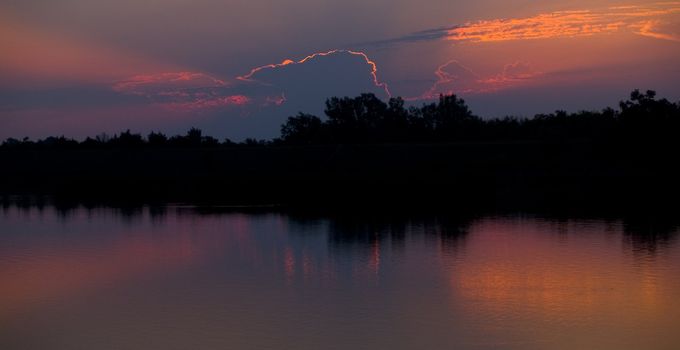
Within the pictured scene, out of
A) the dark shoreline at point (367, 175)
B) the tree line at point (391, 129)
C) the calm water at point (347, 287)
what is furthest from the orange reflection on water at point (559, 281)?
the tree line at point (391, 129)

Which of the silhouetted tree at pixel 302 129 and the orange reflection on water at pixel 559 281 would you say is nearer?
the orange reflection on water at pixel 559 281

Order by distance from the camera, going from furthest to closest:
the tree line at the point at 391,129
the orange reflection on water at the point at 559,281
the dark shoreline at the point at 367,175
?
the tree line at the point at 391,129 < the dark shoreline at the point at 367,175 < the orange reflection on water at the point at 559,281

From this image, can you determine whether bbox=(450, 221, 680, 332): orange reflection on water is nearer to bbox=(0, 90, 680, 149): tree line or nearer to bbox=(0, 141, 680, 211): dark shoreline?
bbox=(0, 141, 680, 211): dark shoreline

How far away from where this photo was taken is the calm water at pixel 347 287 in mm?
10297

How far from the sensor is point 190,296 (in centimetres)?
1284

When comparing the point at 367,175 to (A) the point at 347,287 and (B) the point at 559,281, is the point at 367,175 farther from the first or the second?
(A) the point at 347,287

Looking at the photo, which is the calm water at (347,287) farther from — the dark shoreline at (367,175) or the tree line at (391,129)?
the tree line at (391,129)

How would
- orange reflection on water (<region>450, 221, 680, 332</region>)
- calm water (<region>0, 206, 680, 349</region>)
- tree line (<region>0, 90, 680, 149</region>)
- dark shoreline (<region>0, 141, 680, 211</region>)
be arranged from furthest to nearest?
tree line (<region>0, 90, 680, 149</region>) → dark shoreline (<region>0, 141, 680, 211</region>) → orange reflection on water (<region>450, 221, 680, 332</region>) → calm water (<region>0, 206, 680, 349</region>)

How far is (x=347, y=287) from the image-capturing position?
43.5ft

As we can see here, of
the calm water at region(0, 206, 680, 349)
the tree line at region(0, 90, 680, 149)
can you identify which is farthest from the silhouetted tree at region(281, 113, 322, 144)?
the calm water at region(0, 206, 680, 349)

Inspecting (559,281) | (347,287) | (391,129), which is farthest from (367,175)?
(347,287)

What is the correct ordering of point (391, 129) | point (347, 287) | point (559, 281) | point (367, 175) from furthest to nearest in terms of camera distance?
point (391, 129) < point (367, 175) < point (559, 281) < point (347, 287)

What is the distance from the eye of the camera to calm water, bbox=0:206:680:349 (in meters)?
10.3

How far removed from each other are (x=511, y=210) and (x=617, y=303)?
1481 centimetres
